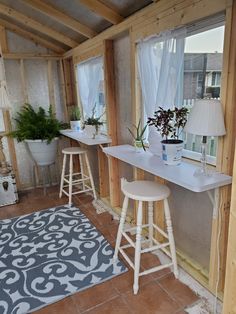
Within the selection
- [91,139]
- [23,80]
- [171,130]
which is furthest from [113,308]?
[23,80]

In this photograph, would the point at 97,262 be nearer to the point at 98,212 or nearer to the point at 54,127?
the point at 98,212

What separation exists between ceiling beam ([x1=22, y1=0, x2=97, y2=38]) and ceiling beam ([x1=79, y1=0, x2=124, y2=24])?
0.52 metres

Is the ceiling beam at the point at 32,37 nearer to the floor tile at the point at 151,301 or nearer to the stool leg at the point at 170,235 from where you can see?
the stool leg at the point at 170,235

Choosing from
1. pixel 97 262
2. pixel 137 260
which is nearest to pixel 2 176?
pixel 97 262

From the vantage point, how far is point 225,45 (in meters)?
1.38

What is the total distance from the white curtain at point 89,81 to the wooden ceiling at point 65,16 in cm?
29

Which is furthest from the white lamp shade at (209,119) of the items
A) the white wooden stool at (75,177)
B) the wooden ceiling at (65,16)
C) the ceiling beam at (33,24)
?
the ceiling beam at (33,24)

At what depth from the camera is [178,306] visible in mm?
1636

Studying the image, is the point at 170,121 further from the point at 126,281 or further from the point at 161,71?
the point at 126,281

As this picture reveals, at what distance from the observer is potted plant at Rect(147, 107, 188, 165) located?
1.71 metres

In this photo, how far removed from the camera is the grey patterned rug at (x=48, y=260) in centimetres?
179

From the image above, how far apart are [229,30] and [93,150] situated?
2423 millimetres

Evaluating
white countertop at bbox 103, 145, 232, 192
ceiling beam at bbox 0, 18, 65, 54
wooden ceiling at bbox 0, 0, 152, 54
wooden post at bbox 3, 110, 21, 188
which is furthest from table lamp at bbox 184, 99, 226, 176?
wooden post at bbox 3, 110, 21, 188

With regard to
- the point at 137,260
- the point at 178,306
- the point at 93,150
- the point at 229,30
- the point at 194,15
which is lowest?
the point at 178,306
